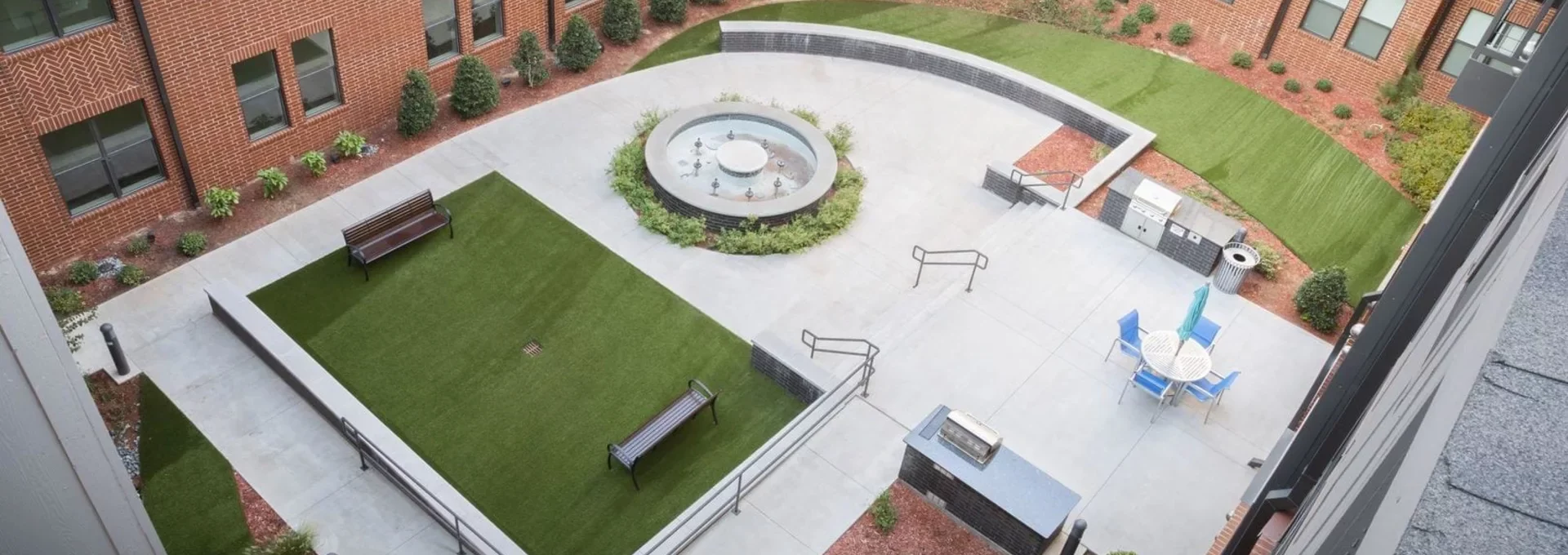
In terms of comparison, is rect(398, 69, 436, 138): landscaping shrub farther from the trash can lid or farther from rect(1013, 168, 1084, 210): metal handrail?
the trash can lid

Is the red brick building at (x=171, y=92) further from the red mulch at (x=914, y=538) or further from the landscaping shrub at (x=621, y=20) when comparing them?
the red mulch at (x=914, y=538)

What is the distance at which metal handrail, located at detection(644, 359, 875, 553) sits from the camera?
15164mm

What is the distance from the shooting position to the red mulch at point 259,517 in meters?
15.3

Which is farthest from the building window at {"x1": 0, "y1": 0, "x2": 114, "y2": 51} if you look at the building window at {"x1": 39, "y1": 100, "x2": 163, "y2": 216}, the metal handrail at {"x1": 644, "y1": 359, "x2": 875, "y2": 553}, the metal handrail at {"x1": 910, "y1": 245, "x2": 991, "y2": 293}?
the metal handrail at {"x1": 910, "y1": 245, "x2": 991, "y2": 293}

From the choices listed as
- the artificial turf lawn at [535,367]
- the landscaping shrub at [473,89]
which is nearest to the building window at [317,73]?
the landscaping shrub at [473,89]

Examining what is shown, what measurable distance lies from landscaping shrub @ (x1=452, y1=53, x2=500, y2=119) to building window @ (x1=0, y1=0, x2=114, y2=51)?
655cm

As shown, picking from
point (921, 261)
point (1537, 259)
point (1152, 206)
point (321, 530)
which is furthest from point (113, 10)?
point (1537, 259)

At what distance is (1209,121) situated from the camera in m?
25.3

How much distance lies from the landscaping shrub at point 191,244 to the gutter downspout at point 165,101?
1.12 meters

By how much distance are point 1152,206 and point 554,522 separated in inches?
486

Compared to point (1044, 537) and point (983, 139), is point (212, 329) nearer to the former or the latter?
point (1044, 537)

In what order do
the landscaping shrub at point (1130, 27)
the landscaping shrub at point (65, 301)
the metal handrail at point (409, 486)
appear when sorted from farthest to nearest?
the landscaping shrub at point (1130, 27), the landscaping shrub at point (65, 301), the metal handrail at point (409, 486)

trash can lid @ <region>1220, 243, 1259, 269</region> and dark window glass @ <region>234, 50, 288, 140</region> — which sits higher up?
dark window glass @ <region>234, 50, 288, 140</region>

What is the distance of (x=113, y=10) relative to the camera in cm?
1766
